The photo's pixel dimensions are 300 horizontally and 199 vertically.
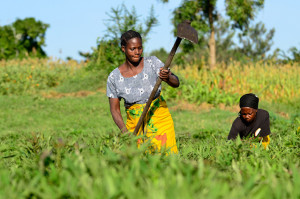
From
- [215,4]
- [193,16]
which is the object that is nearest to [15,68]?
[193,16]

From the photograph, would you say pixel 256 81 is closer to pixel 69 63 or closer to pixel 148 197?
pixel 69 63

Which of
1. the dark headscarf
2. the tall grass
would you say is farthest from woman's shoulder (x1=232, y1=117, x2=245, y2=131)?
the tall grass

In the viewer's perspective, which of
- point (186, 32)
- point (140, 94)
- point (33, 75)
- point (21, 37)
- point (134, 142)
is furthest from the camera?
point (21, 37)

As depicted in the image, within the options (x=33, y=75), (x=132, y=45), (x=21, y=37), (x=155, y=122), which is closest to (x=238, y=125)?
(x=155, y=122)

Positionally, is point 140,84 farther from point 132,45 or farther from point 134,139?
point 134,139

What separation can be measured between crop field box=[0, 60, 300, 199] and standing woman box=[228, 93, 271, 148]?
0.25 m

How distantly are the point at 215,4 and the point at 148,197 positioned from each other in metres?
19.8

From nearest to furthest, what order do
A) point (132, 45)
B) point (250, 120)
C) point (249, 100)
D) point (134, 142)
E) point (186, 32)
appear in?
point (134, 142) < point (186, 32) < point (132, 45) < point (249, 100) < point (250, 120)

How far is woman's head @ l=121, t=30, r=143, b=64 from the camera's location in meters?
4.45

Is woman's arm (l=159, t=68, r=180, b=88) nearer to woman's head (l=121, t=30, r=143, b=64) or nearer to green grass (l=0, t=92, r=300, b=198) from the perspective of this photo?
woman's head (l=121, t=30, r=143, b=64)

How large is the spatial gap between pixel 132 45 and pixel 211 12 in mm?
17059

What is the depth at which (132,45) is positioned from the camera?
4.46m

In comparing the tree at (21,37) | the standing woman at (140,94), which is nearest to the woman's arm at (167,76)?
the standing woman at (140,94)

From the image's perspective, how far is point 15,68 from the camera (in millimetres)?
19328
